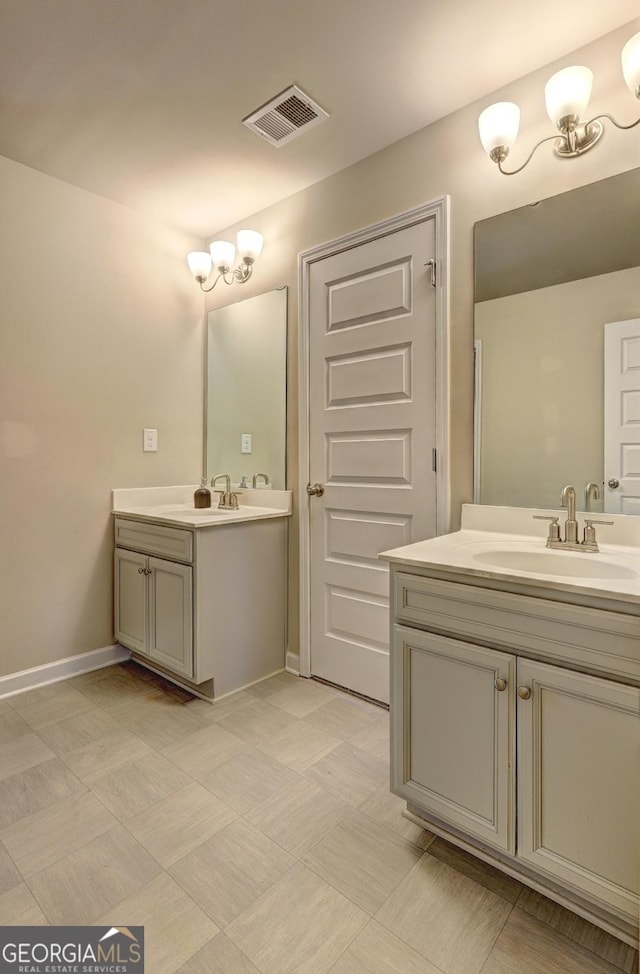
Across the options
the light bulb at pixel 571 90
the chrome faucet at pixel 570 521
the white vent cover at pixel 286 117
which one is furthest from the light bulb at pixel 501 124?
the chrome faucet at pixel 570 521

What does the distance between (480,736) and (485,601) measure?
0.35 m

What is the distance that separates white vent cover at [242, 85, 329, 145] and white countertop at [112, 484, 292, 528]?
155 cm

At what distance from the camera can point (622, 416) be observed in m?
1.52

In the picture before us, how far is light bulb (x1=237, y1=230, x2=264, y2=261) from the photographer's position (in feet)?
8.13

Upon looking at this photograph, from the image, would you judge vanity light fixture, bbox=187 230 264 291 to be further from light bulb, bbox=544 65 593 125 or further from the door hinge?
light bulb, bbox=544 65 593 125

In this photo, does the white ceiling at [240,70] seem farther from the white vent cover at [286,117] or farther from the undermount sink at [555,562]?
the undermount sink at [555,562]

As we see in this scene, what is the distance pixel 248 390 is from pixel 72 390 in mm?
886

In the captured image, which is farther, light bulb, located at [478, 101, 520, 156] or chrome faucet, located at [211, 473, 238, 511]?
chrome faucet, located at [211, 473, 238, 511]

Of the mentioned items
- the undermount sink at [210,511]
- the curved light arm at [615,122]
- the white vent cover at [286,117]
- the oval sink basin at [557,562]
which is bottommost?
the oval sink basin at [557,562]

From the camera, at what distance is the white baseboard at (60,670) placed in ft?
7.35

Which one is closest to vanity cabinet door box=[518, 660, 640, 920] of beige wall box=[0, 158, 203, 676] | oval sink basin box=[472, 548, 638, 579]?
oval sink basin box=[472, 548, 638, 579]

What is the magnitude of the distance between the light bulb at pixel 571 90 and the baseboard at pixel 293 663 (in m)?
2.38

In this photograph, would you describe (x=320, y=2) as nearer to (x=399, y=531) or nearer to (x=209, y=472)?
(x=399, y=531)

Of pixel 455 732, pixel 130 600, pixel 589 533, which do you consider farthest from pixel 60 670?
pixel 589 533
